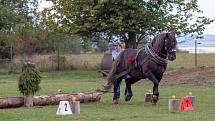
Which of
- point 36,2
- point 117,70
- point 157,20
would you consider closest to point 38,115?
point 117,70

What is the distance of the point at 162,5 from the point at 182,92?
1794 cm

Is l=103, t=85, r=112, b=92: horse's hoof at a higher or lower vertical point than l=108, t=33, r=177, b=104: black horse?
lower

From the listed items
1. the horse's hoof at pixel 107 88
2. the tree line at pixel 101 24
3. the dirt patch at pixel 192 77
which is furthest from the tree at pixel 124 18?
the horse's hoof at pixel 107 88

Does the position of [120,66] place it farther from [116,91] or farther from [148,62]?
[148,62]

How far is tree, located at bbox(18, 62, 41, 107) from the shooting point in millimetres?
16344

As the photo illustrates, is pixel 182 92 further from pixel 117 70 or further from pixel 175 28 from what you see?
pixel 175 28

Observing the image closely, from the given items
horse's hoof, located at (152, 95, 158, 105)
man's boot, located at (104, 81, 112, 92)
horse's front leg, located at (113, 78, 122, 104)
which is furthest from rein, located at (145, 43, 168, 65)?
man's boot, located at (104, 81, 112, 92)

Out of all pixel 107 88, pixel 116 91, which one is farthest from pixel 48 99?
pixel 116 91

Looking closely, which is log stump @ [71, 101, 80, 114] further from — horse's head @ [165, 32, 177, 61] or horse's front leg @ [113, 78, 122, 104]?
horse's front leg @ [113, 78, 122, 104]

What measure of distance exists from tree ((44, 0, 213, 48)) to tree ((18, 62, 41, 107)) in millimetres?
20439

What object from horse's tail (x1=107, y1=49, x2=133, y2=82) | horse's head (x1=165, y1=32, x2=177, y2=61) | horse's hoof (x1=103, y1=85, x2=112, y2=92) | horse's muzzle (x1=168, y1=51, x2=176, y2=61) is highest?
horse's head (x1=165, y1=32, x2=177, y2=61)

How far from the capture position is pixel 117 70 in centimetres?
1780

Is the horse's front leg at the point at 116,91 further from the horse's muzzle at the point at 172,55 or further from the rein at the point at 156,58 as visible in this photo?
the horse's muzzle at the point at 172,55

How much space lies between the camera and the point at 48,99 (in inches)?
672
